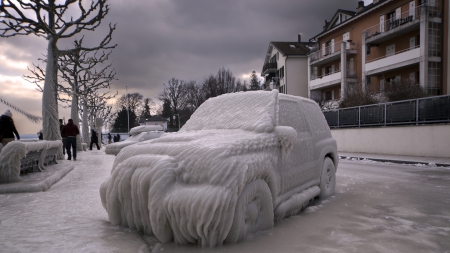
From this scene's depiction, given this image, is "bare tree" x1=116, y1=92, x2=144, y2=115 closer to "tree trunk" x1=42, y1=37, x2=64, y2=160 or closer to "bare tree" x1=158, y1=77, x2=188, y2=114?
"bare tree" x1=158, y1=77, x2=188, y2=114

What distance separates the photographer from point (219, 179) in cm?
266

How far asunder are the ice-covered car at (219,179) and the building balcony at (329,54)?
28.5 meters

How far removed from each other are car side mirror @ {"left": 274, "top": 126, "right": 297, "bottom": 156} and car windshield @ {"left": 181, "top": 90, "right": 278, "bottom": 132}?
0.14m

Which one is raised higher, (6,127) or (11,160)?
(6,127)

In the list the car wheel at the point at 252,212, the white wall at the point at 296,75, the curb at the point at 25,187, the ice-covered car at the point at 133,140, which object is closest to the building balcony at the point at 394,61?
the white wall at the point at 296,75

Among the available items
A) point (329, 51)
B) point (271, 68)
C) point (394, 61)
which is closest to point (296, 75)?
point (271, 68)

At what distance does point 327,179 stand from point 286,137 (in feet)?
7.09

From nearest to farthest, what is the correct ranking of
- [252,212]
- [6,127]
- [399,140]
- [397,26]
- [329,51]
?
[252,212] → [6,127] → [399,140] → [397,26] → [329,51]

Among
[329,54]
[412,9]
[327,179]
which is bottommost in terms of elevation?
[327,179]

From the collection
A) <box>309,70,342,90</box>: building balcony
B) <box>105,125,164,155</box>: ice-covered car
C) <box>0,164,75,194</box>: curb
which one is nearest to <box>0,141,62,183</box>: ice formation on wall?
<box>0,164,75,194</box>: curb

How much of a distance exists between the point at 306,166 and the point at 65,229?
10.2 feet

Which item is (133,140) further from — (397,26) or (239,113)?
(397,26)

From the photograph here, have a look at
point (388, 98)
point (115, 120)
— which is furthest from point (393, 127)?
point (115, 120)

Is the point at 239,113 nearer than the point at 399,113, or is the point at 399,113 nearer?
the point at 239,113
